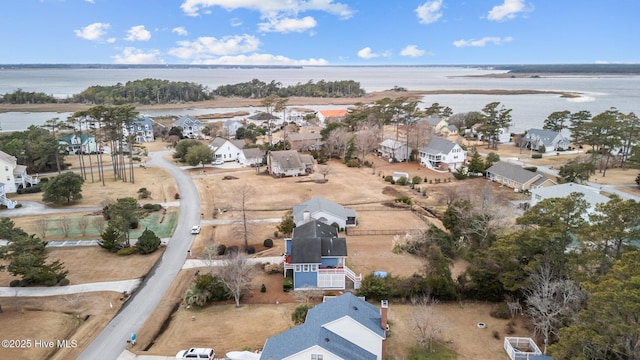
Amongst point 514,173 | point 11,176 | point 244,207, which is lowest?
point 244,207

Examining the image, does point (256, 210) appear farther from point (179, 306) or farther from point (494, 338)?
point (494, 338)

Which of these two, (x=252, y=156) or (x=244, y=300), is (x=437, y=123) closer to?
(x=252, y=156)

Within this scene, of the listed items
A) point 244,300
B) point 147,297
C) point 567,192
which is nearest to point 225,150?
point 147,297

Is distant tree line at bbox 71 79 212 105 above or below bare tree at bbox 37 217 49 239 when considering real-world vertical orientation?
above

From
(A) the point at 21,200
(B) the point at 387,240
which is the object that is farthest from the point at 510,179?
(A) the point at 21,200

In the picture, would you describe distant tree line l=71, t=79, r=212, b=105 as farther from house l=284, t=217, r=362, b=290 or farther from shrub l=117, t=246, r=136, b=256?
house l=284, t=217, r=362, b=290

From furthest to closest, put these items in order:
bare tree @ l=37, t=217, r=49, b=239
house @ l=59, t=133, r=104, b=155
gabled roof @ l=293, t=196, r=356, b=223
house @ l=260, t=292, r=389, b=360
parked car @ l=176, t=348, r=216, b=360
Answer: house @ l=59, t=133, r=104, b=155 < gabled roof @ l=293, t=196, r=356, b=223 < bare tree @ l=37, t=217, r=49, b=239 < parked car @ l=176, t=348, r=216, b=360 < house @ l=260, t=292, r=389, b=360

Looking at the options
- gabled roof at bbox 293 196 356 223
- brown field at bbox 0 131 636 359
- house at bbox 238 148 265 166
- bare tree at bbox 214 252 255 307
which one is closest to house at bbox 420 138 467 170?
brown field at bbox 0 131 636 359
